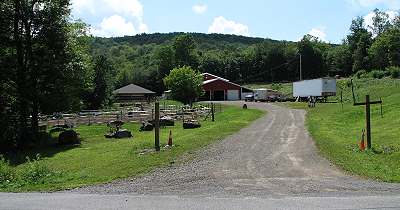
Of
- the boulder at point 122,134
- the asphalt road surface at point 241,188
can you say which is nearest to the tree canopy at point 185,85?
the boulder at point 122,134

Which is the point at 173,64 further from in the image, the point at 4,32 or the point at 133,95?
the point at 4,32

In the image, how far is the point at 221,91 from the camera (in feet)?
354

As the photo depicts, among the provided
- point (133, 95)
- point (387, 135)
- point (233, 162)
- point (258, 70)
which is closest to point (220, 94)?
point (133, 95)

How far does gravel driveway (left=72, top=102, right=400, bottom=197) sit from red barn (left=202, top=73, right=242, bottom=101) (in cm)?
8175

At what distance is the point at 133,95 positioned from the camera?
106125 mm

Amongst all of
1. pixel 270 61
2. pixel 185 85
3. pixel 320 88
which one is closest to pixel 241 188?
pixel 320 88

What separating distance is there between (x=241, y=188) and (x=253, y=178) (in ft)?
5.86

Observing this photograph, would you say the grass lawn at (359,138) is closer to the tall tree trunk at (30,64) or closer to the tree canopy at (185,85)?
the tall tree trunk at (30,64)

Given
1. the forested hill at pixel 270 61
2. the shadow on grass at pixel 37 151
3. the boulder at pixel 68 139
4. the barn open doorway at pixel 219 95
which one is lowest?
the shadow on grass at pixel 37 151

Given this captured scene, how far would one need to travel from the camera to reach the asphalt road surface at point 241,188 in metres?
12.4

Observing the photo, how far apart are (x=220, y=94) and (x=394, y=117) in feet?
242

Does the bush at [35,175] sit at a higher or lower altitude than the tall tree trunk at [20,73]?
lower

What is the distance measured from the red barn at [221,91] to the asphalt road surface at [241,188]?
3313 inches

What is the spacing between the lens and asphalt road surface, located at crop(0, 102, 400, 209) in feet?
40.7
